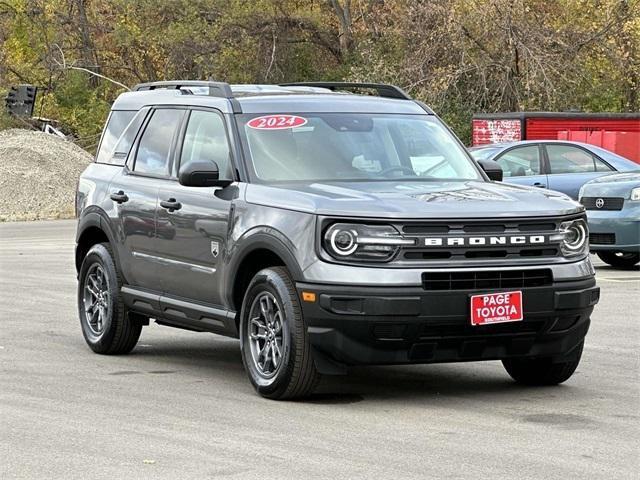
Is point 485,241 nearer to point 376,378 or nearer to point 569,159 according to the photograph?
point 376,378

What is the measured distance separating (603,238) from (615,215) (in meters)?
0.31

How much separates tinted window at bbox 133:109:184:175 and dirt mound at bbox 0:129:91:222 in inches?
976

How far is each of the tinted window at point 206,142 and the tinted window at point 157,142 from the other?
219mm

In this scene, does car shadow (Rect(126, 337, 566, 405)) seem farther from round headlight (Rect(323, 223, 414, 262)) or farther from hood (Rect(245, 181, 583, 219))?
hood (Rect(245, 181, 583, 219))

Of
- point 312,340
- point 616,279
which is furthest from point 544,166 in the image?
point 312,340

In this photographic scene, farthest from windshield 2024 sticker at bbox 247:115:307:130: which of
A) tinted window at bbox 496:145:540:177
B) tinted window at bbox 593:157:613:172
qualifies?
tinted window at bbox 593:157:613:172

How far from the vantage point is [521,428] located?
7598mm

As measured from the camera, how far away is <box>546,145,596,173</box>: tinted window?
21.6m

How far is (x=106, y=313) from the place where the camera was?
35.0 ft

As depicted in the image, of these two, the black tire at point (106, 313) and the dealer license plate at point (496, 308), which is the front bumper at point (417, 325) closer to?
the dealer license plate at point (496, 308)

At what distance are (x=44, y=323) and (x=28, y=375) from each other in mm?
2992

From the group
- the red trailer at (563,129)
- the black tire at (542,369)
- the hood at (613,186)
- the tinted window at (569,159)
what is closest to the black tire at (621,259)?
the hood at (613,186)

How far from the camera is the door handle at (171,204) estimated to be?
9562mm

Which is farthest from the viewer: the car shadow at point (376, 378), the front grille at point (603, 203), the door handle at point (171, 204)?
the front grille at point (603, 203)
